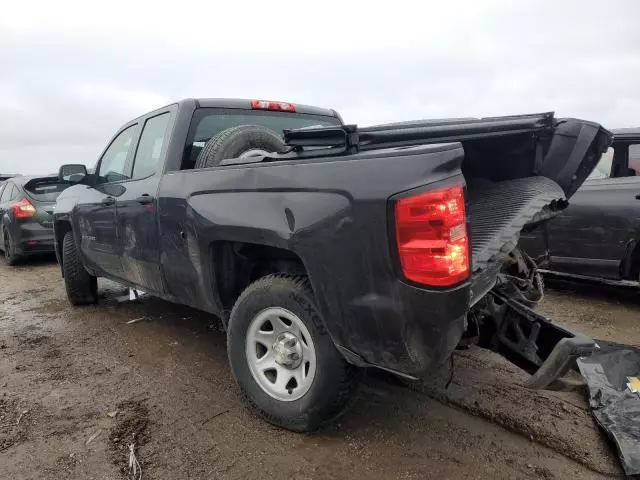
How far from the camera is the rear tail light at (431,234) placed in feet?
6.43

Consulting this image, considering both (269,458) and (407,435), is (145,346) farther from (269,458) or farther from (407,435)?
(407,435)

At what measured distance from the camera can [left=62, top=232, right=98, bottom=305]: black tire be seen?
16.9 ft

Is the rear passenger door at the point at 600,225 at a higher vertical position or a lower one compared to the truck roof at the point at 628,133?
lower

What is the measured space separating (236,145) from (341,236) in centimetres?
140

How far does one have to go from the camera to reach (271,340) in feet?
8.71

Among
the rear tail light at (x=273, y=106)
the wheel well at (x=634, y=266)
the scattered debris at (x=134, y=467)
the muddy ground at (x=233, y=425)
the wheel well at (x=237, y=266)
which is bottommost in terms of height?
the muddy ground at (x=233, y=425)

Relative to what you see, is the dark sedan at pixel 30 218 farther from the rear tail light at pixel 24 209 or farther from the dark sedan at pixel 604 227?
the dark sedan at pixel 604 227

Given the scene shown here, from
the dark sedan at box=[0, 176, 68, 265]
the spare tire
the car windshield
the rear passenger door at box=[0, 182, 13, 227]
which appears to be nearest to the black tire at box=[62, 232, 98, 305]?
the spare tire

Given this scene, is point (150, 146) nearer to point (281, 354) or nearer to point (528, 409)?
point (281, 354)

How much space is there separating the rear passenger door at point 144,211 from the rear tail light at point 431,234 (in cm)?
194

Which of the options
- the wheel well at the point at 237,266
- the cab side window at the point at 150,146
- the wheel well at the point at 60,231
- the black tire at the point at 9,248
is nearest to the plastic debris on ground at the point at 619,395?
the wheel well at the point at 237,266

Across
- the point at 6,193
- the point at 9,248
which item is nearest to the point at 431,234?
the point at 9,248

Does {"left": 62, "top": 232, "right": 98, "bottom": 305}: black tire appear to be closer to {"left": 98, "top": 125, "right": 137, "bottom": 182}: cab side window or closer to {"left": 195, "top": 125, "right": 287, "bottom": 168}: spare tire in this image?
{"left": 98, "top": 125, "right": 137, "bottom": 182}: cab side window

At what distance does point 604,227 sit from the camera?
4914 millimetres
